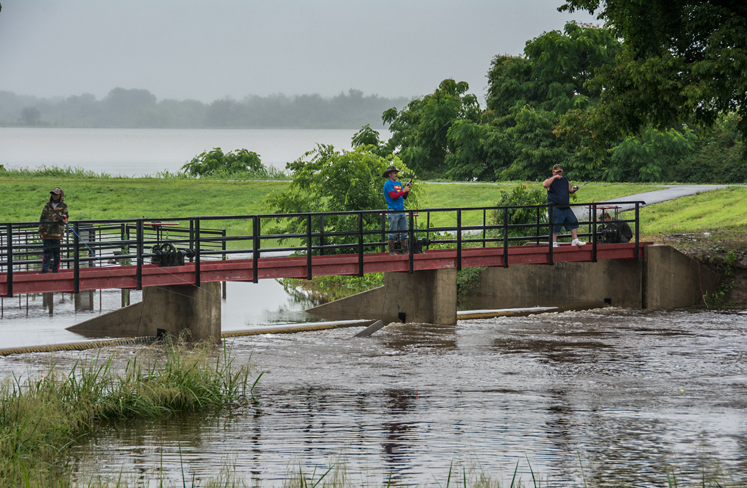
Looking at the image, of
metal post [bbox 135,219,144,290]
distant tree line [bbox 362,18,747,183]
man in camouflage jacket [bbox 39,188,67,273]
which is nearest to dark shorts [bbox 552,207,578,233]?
metal post [bbox 135,219,144,290]

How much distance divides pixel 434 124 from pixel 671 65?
39917 millimetres

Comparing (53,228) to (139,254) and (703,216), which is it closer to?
(139,254)

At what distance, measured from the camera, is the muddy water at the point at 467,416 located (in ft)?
27.6

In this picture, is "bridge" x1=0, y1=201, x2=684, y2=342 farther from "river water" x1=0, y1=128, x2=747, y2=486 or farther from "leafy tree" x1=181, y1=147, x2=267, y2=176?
"leafy tree" x1=181, y1=147, x2=267, y2=176

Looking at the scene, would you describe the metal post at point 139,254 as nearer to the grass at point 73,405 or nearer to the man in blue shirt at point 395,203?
the grass at point 73,405

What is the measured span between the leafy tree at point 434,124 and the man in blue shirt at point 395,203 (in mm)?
40666

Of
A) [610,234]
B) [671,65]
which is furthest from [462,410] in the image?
[671,65]

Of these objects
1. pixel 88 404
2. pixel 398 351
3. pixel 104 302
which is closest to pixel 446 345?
pixel 398 351

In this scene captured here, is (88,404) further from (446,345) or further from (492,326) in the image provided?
(492,326)

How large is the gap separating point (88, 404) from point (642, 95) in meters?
16.8

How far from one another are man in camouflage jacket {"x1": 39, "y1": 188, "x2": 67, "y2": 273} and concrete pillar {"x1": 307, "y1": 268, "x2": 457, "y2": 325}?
285 inches

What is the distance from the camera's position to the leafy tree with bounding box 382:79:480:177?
59.8 metres

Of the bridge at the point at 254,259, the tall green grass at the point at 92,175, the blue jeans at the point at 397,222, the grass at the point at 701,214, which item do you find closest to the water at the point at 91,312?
the bridge at the point at 254,259

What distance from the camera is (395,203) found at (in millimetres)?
17453
